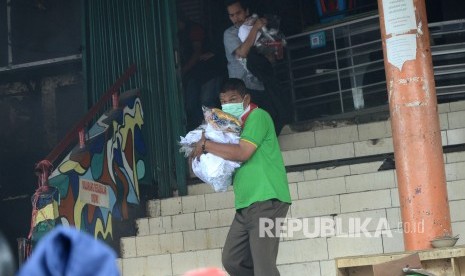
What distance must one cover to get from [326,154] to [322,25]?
2.19 m

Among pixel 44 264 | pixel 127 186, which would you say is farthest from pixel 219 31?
pixel 44 264

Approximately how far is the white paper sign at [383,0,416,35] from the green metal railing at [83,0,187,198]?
11.4 ft

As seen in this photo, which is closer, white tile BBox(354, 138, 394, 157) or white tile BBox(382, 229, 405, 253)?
white tile BBox(382, 229, 405, 253)

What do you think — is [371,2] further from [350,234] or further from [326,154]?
[350,234]

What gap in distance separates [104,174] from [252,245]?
2.44 m

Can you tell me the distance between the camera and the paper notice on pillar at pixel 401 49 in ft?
24.3

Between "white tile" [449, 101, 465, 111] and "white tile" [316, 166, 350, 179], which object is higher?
"white tile" [449, 101, 465, 111]

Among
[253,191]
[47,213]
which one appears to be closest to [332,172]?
[253,191]

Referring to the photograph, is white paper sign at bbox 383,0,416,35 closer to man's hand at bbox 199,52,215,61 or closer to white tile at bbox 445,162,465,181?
white tile at bbox 445,162,465,181


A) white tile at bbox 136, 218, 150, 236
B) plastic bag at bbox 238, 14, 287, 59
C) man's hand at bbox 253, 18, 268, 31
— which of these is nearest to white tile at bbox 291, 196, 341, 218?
white tile at bbox 136, 218, 150, 236

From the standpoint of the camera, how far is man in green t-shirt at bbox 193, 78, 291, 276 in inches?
284

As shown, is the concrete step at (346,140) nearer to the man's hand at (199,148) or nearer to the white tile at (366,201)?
the white tile at (366,201)

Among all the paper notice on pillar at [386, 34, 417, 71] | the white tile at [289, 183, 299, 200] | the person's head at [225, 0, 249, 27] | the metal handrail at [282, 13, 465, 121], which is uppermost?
the person's head at [225, 0, 249, 27]

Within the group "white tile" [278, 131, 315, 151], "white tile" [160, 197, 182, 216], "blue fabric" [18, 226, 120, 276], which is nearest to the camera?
"blue fabric" [18, 226, 120, 276]
